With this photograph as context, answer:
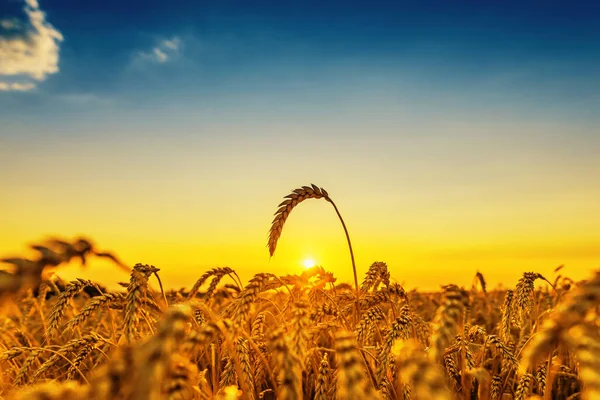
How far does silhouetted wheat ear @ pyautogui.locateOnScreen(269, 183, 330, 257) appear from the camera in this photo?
356 centimetres

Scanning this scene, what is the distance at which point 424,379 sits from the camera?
1507 millimetres

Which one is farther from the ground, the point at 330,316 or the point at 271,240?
the point at 271,240

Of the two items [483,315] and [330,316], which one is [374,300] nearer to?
[330,316]

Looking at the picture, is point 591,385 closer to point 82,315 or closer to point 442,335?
point 442,335

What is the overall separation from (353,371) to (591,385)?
2.42 feet

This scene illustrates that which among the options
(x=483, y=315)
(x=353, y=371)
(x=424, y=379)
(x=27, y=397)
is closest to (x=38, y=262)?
(x=27, y=397)

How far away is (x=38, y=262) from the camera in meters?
1.89

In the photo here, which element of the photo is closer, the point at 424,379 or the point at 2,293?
the point at 424,379

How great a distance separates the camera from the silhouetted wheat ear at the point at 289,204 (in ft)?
11.7

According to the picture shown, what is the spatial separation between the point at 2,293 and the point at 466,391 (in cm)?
243

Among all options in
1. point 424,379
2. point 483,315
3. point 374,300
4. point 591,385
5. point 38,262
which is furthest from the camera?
point 483,315

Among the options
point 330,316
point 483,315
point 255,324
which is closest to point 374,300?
point 330,316

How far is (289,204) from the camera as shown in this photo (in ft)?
12.3

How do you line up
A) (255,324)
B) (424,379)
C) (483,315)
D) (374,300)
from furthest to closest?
(483,315) → (255,324) → (374,300) → (424,379)
